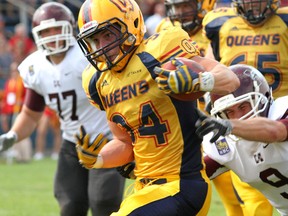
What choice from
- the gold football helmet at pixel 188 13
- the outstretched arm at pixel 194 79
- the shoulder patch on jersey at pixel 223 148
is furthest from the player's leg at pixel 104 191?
the outstretched arm at pixel 194 79

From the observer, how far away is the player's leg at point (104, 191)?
5031mm

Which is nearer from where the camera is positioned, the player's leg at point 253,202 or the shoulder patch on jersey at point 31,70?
the player's leg at point 253,202

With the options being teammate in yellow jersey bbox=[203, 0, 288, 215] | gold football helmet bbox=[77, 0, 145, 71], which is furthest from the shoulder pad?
gold football helmet bbox=[77, 0, 145, 71]

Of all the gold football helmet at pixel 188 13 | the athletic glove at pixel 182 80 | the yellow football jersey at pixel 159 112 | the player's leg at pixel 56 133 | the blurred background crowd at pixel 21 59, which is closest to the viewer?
the athletic glove at pixel 182 80

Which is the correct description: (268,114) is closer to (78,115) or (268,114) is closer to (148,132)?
(148,132)

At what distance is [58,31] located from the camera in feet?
17.7

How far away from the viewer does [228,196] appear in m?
5.48

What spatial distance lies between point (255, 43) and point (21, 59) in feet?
27.2

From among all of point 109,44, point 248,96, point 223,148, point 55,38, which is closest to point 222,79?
point 248,96

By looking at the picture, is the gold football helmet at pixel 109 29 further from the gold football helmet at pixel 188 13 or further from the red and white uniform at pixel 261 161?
the gold football helmet at pixel 188 13

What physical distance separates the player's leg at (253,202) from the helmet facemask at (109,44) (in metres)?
1.45

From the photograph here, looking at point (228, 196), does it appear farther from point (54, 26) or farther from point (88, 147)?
point (88, 147)

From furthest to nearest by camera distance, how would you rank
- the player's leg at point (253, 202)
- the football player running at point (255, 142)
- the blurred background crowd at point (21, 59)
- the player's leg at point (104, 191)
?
the blurred background crowd at point (21, 59) → the player's leg at point (104, 191) → the player's leg at point (253, 202) → the football player running at point (255, 142)

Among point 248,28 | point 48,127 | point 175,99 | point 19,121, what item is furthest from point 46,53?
point 48,127
